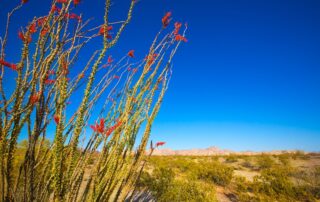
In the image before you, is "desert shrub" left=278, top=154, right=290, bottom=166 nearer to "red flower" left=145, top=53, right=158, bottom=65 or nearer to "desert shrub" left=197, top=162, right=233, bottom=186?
"desert shrub" left=197, top=162, right=233, bottom=186

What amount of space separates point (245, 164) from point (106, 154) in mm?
14156

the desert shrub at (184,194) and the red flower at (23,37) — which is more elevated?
the red flower at (23,37)

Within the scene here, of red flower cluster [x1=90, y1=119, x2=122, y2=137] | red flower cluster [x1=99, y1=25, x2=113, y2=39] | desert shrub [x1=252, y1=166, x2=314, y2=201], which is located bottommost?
desert shrub [x1=252, y1=166, x2=314, y2=201]

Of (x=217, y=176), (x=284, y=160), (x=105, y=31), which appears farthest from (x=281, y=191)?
(x=284, y=160)

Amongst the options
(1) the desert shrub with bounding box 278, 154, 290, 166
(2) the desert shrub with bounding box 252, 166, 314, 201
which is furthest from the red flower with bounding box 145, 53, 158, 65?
(1) the desert shrub with bounding box 278, 154, 290, 166

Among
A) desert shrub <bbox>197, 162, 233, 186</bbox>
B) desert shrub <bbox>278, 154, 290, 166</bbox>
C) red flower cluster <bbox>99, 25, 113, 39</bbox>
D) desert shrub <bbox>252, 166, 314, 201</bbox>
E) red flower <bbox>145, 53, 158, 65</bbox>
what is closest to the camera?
red flower cluster <bbox>99, 25, 113, 39</bbox>

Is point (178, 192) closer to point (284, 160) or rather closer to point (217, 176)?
point (217, 176)

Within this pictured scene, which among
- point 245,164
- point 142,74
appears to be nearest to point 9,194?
point 142,74

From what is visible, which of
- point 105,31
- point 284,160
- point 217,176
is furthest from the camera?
point 284,160

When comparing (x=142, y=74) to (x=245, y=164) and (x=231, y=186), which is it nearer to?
(x=231, y=186)

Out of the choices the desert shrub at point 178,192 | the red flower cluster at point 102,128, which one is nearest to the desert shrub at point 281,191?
the desert shrub at point 178,192

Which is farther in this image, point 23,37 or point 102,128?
point 102,128

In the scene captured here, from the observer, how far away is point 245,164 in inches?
556

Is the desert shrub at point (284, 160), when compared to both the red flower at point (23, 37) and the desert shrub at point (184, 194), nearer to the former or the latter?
the desert shrub at point (184, 194)
